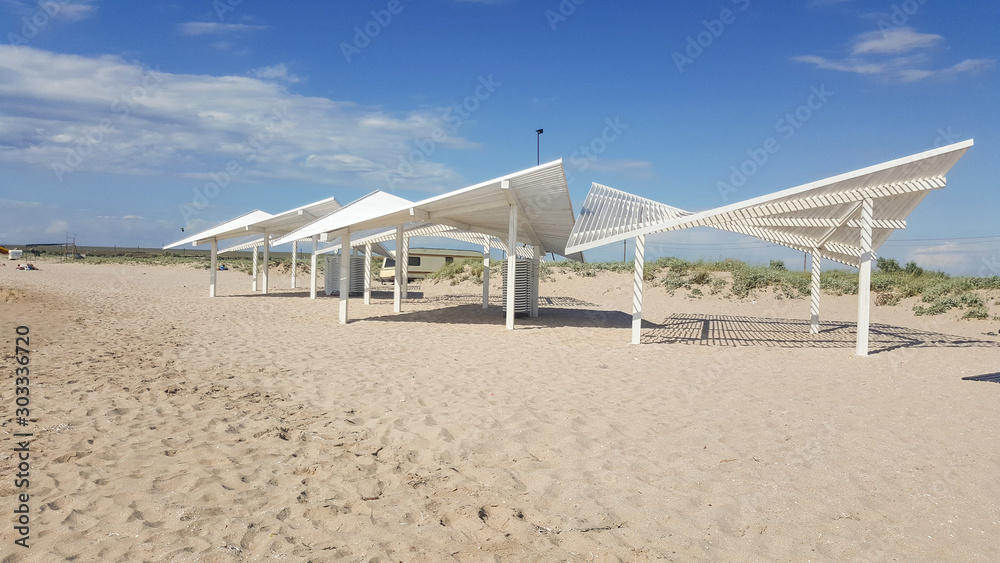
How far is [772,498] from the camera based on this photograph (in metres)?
4.01

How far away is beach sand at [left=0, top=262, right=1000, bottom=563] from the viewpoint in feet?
10.9

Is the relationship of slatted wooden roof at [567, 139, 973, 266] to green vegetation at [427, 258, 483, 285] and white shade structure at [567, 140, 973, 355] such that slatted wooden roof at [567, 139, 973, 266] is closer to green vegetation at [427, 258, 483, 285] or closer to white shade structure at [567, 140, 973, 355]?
white shade structure at [567, 140, 973, 355]

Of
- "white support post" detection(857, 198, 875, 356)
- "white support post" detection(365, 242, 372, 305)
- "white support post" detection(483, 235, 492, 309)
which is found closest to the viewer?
"white support post" detection(857, 198, 875, 356)

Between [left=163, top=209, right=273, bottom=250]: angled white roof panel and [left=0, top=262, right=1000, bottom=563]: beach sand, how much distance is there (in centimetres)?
1175

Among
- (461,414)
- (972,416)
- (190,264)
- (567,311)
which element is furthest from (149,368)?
(190,264)

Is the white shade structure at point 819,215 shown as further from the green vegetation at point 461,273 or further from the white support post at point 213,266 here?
the green vegetation at point 461,273

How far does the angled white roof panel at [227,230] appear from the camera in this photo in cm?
2195

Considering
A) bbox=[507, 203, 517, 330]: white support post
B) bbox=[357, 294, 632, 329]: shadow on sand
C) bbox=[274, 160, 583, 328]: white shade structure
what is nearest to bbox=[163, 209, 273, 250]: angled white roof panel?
bbox=[274, 160, 583, 328]: white shade structure

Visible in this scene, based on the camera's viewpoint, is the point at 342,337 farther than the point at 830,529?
Yes

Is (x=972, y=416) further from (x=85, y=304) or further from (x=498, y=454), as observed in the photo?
(x=85, y=304)

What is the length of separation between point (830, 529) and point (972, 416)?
4316mm

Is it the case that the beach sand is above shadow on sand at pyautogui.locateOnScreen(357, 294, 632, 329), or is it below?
below

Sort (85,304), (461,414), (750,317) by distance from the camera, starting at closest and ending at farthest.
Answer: (461,414)
(85,304)
(750,317)

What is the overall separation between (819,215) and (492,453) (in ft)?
35.0
